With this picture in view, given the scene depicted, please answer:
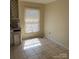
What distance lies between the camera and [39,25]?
6.75 m

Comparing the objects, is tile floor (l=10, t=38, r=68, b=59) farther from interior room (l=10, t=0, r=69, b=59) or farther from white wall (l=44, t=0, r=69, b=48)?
white wall (l=44, t=0, r=69, b=48)

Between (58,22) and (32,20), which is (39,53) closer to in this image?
(58,22)

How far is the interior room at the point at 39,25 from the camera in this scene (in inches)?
171

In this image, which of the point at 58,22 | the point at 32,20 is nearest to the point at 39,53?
the point at 58,22

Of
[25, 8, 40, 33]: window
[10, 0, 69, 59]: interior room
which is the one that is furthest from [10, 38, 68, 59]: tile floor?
[25, 8, 40, 33]: window

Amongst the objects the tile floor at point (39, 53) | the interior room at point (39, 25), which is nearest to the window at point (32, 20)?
the interior room at point (39, 25)

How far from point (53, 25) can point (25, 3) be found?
2268mm

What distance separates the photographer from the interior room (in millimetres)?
4336

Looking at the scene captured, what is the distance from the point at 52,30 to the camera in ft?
18.8

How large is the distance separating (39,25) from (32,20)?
643mm
